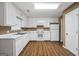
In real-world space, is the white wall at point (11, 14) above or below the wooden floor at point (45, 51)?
above

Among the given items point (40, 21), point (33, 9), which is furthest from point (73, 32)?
point (40, 21)

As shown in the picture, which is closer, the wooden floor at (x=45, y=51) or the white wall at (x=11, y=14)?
the white wall at (x=11, y=14)

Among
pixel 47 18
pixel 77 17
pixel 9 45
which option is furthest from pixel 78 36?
pixel 47 18

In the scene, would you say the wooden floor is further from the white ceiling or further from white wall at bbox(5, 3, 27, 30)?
the white ceiling

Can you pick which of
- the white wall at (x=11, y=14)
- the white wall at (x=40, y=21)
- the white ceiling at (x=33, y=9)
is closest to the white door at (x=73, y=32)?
the white ceiling at (x=33, y=9)

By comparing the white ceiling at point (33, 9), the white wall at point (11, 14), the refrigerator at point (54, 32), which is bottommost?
the refrigerator at point (54, 32)

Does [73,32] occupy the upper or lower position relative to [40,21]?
lower

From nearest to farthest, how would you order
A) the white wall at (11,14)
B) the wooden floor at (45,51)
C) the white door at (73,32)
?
the white wall at (11,14) < the white door at (73,32) < the wooden floor at (45,51)

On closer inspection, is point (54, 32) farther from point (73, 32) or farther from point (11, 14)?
point (11, 14)

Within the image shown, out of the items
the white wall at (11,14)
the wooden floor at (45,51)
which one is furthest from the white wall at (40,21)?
the white wall at (11,14)

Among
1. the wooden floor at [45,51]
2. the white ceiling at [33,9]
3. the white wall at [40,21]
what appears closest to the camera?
the wooden floor at [45,51]

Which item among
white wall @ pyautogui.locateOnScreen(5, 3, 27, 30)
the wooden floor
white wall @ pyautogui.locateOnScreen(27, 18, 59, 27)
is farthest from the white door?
white wall @ pyautogui.locateOnScreen(27, 18, 59, 27)

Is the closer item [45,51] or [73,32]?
[73,32]

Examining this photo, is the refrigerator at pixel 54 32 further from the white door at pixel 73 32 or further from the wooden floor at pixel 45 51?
the white door at pixel 73 32
